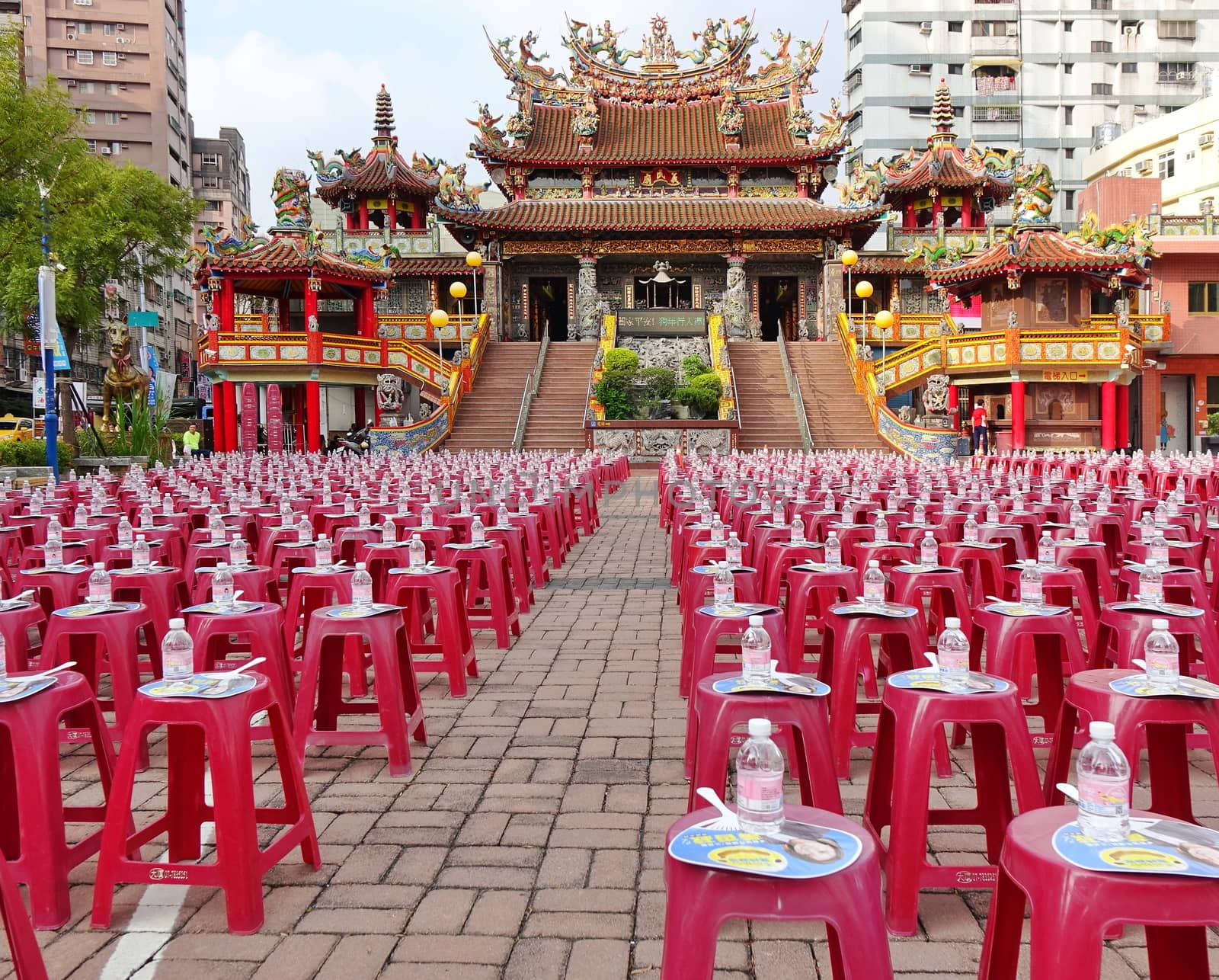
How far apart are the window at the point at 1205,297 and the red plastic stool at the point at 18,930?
36.3m

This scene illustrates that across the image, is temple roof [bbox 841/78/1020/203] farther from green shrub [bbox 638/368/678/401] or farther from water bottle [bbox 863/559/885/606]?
water bottle [bbox 863/559/885/606]

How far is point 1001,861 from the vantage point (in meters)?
Result: 2.26

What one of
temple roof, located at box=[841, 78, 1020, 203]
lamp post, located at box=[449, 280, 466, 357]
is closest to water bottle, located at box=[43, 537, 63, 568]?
lamp post, located at box=[449, 280, 466, 357]

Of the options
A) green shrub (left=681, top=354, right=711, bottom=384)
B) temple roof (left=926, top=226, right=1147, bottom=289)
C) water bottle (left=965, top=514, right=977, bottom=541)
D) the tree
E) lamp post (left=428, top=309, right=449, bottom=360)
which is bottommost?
water bottle (left=965, top=514, right=977, bottom=541)

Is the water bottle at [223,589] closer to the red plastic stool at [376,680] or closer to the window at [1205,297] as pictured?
the red plastic stool at [376,680]

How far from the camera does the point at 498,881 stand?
3.48 meters

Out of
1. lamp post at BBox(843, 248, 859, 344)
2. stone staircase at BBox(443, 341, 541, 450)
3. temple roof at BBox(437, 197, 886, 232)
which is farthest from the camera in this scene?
temple roof at BBox(437, 197, 886, 232)

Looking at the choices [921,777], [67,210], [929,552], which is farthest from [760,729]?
[67,210]

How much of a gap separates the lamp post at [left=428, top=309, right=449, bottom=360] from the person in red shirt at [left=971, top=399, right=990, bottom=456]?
1486 centimetres

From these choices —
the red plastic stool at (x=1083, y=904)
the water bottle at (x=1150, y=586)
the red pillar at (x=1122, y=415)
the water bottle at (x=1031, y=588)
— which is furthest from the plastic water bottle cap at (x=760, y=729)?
the red pillar at (x=1122, y=415)

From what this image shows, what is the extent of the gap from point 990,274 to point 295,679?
2353 cm

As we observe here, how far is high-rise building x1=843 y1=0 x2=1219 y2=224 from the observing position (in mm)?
50281

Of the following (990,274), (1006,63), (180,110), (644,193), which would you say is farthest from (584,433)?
(180,110)

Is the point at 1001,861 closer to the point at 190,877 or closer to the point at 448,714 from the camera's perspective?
the point at 190,877
